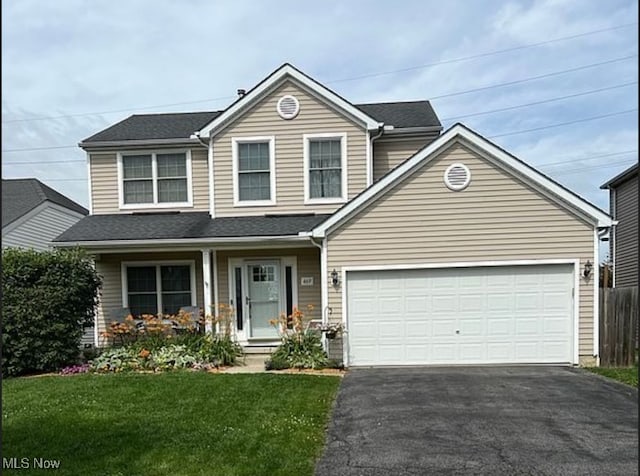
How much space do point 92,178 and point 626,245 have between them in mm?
18001

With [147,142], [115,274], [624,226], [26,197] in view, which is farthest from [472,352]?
[26,197]

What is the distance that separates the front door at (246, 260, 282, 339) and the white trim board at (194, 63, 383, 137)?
12.1 feet

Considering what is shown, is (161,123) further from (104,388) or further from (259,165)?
(104,388)

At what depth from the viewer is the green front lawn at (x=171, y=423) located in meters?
4.85

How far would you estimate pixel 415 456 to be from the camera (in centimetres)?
514

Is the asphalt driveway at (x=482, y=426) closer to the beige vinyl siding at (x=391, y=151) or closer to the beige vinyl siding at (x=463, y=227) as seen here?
the beige vinyl siding at (x=463, y=227)

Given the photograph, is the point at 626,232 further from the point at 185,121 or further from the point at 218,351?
the point at 185,121

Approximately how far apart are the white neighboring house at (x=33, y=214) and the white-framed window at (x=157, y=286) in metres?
7.83

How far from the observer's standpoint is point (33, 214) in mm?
19938

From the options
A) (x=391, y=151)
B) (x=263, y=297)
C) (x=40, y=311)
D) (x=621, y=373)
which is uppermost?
(x=391, y=151)

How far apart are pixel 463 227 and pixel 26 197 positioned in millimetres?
18437

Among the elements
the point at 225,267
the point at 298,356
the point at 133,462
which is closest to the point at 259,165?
the point at 225,267

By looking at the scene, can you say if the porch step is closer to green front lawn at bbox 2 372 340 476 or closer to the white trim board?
green front lawn at bbox 2 372 340 476

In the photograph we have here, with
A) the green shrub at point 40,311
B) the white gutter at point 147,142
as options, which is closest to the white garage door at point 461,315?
the green shrub at point 40,311
